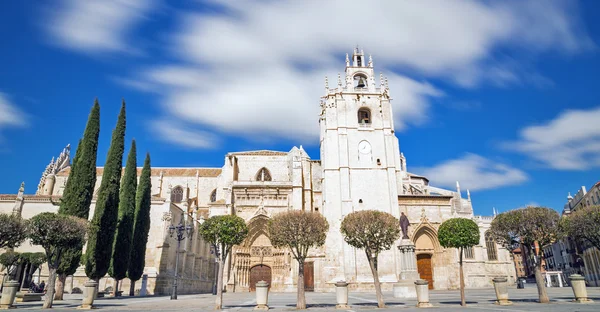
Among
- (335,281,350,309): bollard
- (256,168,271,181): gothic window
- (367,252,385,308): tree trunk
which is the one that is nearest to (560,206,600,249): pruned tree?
(367,252,385,308): tree trunk

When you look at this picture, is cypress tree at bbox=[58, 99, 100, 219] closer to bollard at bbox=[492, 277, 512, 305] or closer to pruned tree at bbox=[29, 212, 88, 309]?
pruned tree at bbox=[29, 212, 88, 309]

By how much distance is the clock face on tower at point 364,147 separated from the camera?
31959 mm

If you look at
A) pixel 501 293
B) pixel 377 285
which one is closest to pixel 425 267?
pixel 501 293

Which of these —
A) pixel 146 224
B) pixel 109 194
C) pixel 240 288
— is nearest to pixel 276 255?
pixel 240 288

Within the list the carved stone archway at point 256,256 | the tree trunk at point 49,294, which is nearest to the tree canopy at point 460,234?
the tree trunk at point 49,294

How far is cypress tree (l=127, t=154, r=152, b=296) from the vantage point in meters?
23.1

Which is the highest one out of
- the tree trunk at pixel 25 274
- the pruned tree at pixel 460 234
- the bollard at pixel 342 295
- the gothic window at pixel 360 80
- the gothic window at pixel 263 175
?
the gothic window at pixel 360 80

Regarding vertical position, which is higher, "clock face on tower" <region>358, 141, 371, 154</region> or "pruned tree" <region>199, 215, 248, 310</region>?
"clock face on tower" <region>358, 141, 371, 154</region>

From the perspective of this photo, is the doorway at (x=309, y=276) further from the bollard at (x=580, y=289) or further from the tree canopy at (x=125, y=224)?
the bollard at (x=580, y=289)

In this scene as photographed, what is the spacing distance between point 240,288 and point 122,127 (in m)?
16.2

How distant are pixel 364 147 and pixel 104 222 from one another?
21194 mm

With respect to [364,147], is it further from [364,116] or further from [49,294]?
[49,294]

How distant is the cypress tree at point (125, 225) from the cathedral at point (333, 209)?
3134 mm

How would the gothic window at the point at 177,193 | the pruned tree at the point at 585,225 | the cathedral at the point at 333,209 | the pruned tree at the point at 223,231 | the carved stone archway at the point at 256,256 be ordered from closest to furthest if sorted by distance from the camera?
the pruned tree at the point at 223,231, the pruned tree at the point at 585,225, the cathedral at the point at 333,209, the carved stone archway at the point at 256,256, the gothic window at the point at 177,193
